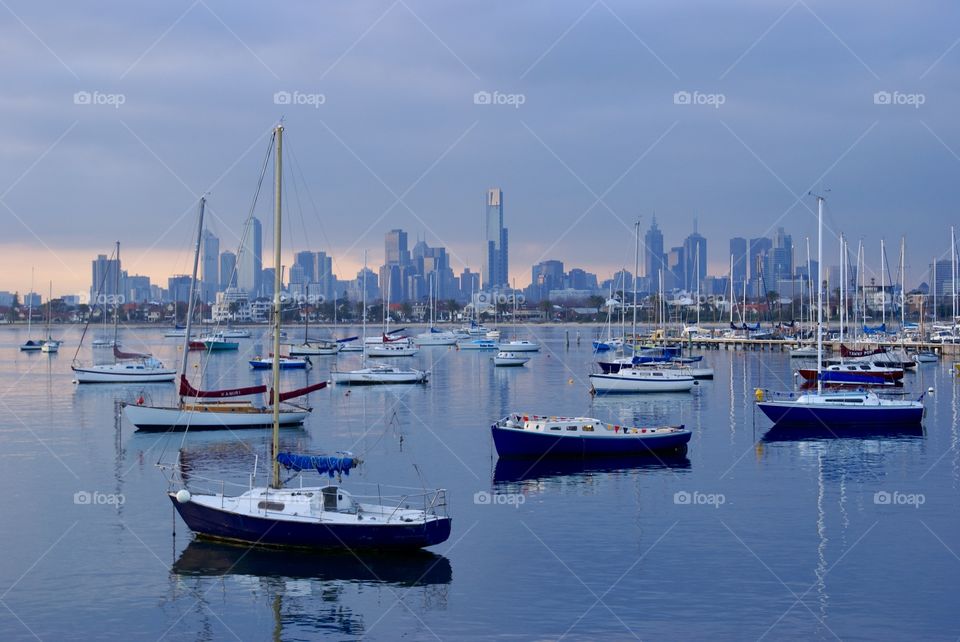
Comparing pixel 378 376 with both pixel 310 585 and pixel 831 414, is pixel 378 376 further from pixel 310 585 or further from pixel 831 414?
pixel 310 585

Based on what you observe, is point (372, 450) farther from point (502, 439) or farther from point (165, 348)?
point (165, 348)

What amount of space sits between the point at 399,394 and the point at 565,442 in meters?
36.5

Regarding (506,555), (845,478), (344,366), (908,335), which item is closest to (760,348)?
(908,335)

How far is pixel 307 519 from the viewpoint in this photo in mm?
30531

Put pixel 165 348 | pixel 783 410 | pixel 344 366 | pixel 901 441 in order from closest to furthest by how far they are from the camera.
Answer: pixel 901 441, pixel 783 410, pixel 344 366, pixel 165 348

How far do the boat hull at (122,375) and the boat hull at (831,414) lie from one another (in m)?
55.7

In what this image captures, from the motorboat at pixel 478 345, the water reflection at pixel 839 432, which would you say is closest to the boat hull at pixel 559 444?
the water reflection at pixel 839 432

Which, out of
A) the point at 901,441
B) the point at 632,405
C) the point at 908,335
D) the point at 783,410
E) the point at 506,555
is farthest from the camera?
the point at 908,335

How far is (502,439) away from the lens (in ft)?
159

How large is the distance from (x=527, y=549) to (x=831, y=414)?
33.9 metres

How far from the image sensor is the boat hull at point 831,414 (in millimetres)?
60450

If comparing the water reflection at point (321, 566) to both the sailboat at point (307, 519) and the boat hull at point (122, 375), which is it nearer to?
the sailboat at point (307, 519)

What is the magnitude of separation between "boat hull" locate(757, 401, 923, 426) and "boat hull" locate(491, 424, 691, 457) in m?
14.2

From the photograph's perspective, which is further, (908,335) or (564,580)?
(908,335)
